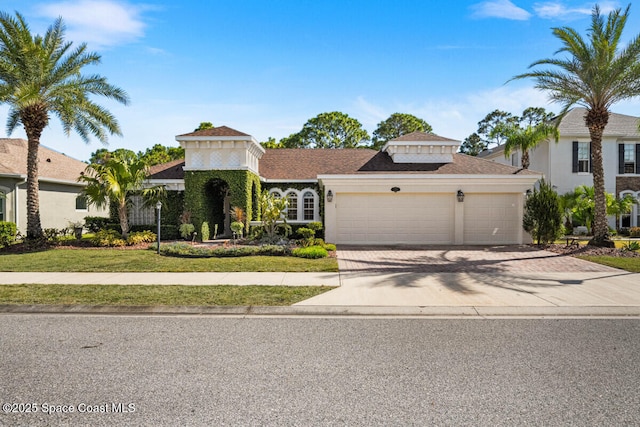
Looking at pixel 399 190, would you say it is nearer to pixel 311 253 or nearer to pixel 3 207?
pixel 311 253

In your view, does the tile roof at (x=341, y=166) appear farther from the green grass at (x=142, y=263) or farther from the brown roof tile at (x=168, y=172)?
the green grass at (x=142, y=263)

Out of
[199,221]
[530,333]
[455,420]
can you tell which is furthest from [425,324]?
[199,221]

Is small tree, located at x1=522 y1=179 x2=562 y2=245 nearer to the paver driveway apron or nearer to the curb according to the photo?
the paver driveway apron

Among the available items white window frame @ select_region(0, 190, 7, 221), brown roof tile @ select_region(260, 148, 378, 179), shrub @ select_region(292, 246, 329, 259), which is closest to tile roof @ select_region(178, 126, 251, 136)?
brown roof tile @ select_region(260, 148, 378, 179)

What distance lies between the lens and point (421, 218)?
694 inches

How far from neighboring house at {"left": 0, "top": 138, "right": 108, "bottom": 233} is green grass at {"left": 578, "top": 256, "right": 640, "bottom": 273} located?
68.1 feet

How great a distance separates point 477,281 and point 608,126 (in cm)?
2153

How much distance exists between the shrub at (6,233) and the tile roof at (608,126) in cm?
2786

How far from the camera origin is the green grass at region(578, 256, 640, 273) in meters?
11.2

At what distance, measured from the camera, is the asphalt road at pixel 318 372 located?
3.46 metres

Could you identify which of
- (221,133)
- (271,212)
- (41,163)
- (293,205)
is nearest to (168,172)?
(221,133)

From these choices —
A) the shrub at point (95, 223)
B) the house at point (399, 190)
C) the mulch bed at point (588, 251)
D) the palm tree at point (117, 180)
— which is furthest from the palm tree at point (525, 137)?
the shrub at point (95, 223)

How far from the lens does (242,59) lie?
48.4 ft

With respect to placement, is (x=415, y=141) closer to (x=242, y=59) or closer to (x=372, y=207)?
(x=372, y=207)
